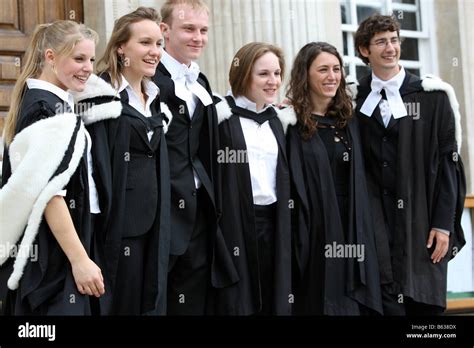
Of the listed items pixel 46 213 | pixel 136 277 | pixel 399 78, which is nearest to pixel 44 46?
pixel 46 213

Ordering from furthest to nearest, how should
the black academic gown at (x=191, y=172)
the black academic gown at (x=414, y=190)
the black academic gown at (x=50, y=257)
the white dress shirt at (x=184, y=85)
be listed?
the black academic gown at (x=414, y=190), the white dress shirt at (x=184, y=85), the black academic gown at (x=191, y=172), the black academic gown at (x=50, y=257)

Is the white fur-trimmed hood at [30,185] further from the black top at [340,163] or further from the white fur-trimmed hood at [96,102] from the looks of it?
the black top at [340,163]

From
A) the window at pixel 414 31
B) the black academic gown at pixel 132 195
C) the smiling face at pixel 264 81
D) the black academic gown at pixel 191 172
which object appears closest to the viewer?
the black academic gown at pixel 132 195

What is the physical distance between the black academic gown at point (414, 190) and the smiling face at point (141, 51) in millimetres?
1514

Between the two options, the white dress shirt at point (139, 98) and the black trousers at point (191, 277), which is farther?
the black trousers at point (191, 277)

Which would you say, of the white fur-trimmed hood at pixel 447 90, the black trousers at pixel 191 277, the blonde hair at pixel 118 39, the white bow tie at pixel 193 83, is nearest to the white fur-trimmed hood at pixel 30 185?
the blonde hair at pixel 118 39

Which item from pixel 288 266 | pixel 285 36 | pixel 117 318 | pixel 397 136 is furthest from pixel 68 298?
pixel 285 36

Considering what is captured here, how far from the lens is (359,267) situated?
6238mm

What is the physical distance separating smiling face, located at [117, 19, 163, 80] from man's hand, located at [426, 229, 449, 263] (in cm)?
199

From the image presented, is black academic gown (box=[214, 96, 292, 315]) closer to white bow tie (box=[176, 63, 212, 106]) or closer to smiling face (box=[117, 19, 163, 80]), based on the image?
white bow tie (box=[176, 63, 212, 106])

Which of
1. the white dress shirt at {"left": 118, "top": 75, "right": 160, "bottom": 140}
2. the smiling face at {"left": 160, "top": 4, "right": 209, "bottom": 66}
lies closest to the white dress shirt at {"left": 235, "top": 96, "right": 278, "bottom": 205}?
the smiling face at {"left": 160, "top": 4, "right": 209, "bottom": 66}

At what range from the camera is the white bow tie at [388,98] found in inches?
255

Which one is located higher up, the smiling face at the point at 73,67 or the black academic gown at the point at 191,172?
the smiling face at the point at 73,67

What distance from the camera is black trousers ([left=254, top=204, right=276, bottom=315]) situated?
19.9 ft
